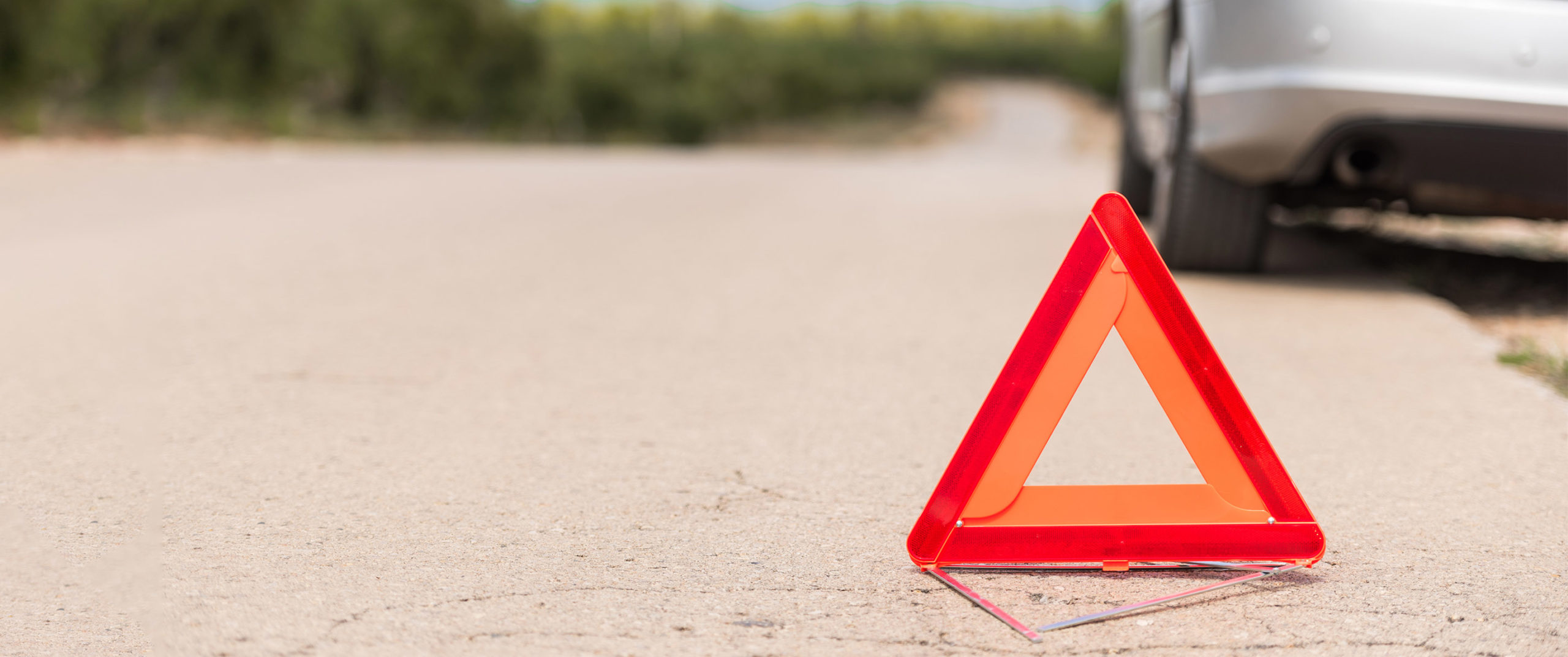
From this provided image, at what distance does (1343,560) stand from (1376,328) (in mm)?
2848

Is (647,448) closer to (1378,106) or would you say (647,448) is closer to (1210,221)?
(1378,106)

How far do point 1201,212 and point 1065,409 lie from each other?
3925mm

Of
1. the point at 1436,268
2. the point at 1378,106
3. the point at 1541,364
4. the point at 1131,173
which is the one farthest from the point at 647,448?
the point at 1131,173

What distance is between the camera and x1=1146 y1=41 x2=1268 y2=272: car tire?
6.59 meters

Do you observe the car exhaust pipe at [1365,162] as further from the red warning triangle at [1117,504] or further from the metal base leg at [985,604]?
the metal base leg at [985,604]

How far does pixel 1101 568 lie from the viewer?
3.08m

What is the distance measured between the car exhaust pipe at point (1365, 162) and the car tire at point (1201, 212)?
0.52 m

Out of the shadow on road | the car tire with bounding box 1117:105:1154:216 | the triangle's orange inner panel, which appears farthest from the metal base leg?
the car tire with bounding box 1117:105:1154:216

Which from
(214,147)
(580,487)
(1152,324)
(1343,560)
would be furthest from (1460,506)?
(214,147)

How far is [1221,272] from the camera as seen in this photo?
693cm

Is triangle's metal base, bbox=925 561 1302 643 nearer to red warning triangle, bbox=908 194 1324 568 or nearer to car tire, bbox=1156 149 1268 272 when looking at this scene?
red warning triangle, bbox=908 194 1324 568

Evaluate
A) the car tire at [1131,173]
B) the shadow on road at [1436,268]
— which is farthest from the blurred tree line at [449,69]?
the shadow on road at [1436,268]

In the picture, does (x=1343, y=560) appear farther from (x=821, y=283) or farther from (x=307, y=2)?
(x=307, y=2)

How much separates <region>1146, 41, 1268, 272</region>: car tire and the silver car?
0.01 meters
